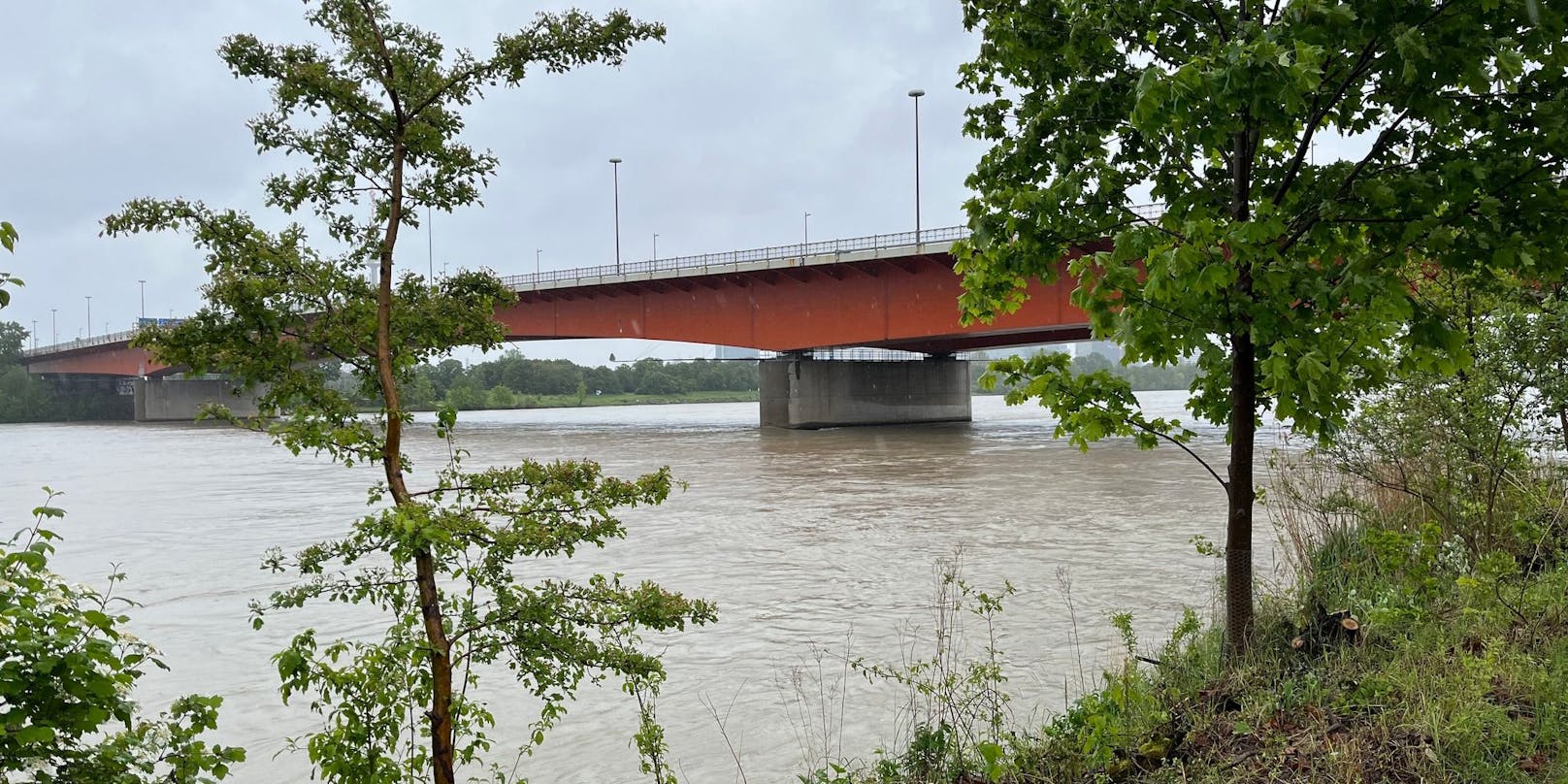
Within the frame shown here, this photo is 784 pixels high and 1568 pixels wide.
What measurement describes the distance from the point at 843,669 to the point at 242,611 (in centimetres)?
756

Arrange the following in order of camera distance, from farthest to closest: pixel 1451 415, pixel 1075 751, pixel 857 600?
pixel 857 600 < pixel 1451 415 < pixel 1075 751

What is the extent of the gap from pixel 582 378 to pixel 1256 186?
133 metres

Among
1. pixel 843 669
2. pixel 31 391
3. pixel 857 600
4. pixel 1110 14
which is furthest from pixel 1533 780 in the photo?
pixel 31 391

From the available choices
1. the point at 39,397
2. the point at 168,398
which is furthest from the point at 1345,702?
the point at 39,397

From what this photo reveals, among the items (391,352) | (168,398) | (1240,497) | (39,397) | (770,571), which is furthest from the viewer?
(39,397)

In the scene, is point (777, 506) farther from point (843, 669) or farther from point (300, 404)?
point (300, 404)

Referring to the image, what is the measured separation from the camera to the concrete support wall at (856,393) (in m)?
54.3

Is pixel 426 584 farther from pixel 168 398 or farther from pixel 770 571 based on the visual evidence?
pixel 168 398

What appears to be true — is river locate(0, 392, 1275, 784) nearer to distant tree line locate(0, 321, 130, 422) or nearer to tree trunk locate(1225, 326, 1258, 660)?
tree trunk locate(1225, 326, 1258, 660)

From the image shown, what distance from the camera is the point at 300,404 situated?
14.9 ft

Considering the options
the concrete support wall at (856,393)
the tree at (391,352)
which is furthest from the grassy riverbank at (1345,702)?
the concrete support wall at (856,393)

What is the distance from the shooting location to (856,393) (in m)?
57.1

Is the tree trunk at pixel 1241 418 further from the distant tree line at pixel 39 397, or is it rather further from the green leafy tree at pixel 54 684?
the distant tree line at pixel 39 397

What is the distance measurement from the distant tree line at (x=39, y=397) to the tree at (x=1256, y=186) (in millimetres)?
125399
